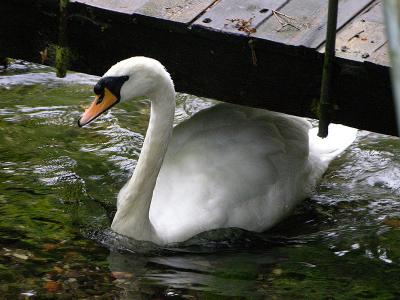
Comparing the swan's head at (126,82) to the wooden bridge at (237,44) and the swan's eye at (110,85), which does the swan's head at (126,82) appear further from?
the wooden bridge at (237,44)

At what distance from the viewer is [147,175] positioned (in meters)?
4.27

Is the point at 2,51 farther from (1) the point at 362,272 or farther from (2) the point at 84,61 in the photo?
(1) the point at 362,272

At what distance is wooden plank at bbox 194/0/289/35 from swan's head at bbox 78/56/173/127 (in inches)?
13.6

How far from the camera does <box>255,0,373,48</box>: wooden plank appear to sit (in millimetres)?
3971

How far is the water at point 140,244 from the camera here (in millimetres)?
3791

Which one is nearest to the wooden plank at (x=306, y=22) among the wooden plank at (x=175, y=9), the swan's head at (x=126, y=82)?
the wooden plank at (x=175, y=9)

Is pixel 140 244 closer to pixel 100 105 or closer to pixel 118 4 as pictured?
pixel 100 105

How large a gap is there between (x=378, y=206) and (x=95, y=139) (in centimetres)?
233

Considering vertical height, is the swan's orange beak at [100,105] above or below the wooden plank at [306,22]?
below

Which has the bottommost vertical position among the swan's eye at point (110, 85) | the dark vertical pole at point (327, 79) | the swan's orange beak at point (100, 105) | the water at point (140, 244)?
the water at point (140, 244)

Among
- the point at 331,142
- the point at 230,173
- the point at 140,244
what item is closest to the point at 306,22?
the point at 230,173

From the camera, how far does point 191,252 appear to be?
4.30 metres

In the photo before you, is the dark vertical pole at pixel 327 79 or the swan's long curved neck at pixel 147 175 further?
the swan's long curved neck at pixel 147 175

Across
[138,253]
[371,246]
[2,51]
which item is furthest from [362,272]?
[2,51]
